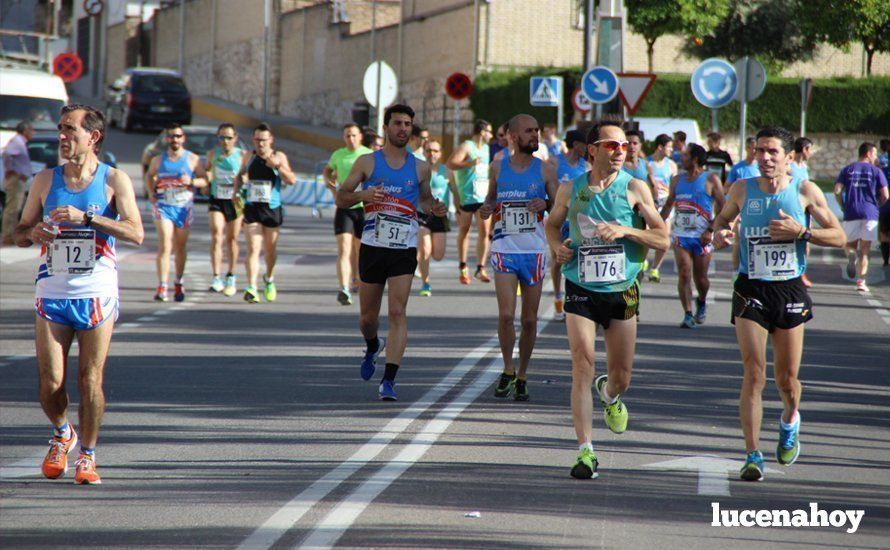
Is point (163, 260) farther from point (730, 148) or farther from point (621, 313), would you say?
point (730, 148)

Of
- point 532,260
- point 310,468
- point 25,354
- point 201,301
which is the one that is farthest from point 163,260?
point 310,468

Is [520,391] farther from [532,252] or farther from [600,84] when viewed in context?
[600,84]

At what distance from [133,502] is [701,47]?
152ft

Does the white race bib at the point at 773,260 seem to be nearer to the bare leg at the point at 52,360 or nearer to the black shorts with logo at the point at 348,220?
the bare leg at the point at 52,360

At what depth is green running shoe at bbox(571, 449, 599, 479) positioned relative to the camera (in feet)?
26.0

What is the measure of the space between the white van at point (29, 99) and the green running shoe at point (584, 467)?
70.0 ft

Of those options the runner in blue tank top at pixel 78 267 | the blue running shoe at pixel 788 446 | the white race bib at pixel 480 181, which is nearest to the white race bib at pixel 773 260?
the blue running shoe at pixel 788 446

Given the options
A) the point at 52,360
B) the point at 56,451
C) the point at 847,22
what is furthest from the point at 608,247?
the point at 847,22

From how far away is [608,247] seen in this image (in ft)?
27.6

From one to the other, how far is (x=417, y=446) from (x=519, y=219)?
269cm

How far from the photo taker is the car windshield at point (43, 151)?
88.2 ft

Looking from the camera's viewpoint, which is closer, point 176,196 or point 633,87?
point 176,196

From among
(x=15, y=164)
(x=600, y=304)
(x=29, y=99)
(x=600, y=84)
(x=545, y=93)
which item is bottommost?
(x=600, y=304)

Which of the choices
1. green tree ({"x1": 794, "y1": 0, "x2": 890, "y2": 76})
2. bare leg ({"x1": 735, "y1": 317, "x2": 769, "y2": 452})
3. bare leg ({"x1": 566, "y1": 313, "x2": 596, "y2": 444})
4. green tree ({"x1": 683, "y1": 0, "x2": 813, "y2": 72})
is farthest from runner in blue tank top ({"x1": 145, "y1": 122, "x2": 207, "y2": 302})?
green tree ({"x1": 683, "y1": 0, "x2": 813, "y2": 72})
